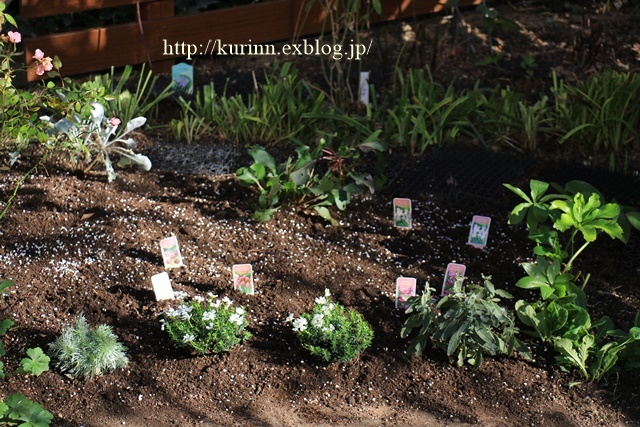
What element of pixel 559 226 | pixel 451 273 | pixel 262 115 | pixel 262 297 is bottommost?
pixel 262 297

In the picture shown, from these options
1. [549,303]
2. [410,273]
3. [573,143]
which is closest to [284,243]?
[410,273]

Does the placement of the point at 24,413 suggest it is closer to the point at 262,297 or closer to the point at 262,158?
the point at 262,297

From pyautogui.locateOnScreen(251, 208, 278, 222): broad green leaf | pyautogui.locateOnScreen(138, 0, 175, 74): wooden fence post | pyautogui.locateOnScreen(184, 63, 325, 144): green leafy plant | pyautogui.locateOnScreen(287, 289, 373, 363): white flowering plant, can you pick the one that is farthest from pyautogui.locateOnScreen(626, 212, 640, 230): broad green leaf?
pyautogui.locateOnScreen(138, 0, 175, 74): wooden fence post

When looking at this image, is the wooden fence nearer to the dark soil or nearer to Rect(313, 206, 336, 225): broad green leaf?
the dark soil

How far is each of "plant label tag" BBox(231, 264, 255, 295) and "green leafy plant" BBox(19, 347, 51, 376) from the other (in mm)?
840

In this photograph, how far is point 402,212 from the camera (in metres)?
4.34

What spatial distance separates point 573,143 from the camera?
16.9 feet

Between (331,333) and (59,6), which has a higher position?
(59,6)

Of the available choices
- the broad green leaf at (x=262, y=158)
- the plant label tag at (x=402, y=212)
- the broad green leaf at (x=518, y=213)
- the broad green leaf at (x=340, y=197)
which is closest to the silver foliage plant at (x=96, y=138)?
the broad green leaf at (x=262, y=158)

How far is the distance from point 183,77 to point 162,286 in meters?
2.07

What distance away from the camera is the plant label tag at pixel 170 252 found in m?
3.89

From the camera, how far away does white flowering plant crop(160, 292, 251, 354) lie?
11.3 ft
